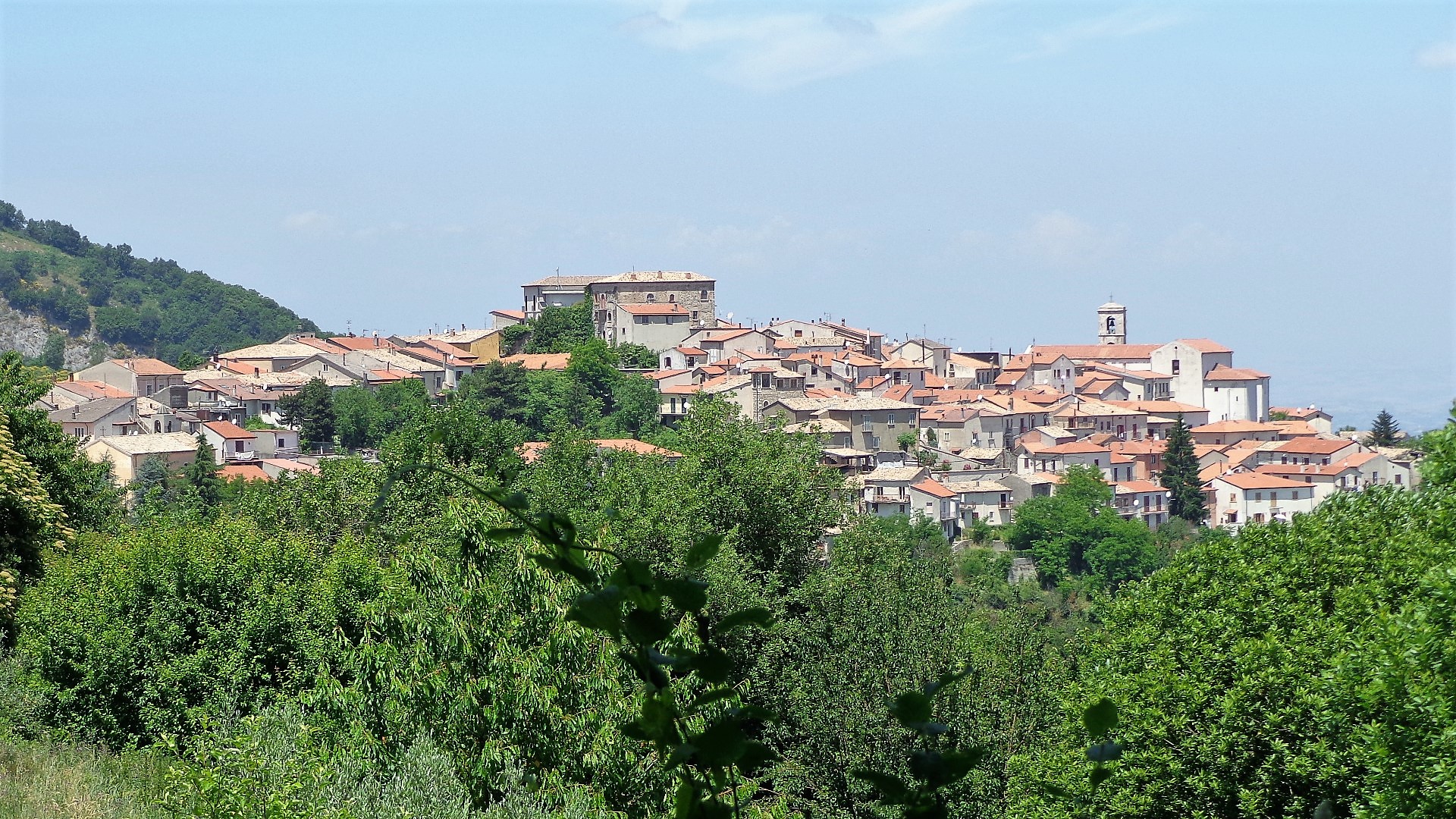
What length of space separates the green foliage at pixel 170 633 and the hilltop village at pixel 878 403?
46.0m

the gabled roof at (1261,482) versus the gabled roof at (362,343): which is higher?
the gabled roof at (362,343)

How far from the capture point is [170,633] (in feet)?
47.6

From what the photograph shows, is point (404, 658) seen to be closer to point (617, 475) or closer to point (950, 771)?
point (950, 771)

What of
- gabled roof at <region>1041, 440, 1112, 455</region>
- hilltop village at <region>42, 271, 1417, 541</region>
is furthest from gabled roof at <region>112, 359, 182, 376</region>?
gabled roof at <region>1041, 440, 1112, 455</region>

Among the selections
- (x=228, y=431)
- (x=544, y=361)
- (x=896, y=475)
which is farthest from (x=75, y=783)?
(x=544, y=361)

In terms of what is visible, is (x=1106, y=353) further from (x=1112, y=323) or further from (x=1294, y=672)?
(x=1294, y=672)

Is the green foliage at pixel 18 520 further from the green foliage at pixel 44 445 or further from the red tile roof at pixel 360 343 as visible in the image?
the red tile roof at pixel 360 343

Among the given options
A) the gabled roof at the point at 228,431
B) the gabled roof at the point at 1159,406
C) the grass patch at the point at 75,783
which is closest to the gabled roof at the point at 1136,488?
the gabled roof at the point at 1159,406

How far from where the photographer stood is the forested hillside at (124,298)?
151500 millimetres

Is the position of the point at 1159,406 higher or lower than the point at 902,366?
lower

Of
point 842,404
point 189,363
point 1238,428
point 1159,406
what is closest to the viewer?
point 842,404

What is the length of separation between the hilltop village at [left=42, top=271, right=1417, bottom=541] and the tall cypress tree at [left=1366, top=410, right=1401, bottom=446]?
357cm

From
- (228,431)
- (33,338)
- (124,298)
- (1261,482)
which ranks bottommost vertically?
(1261,482)

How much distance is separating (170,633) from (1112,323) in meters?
116
